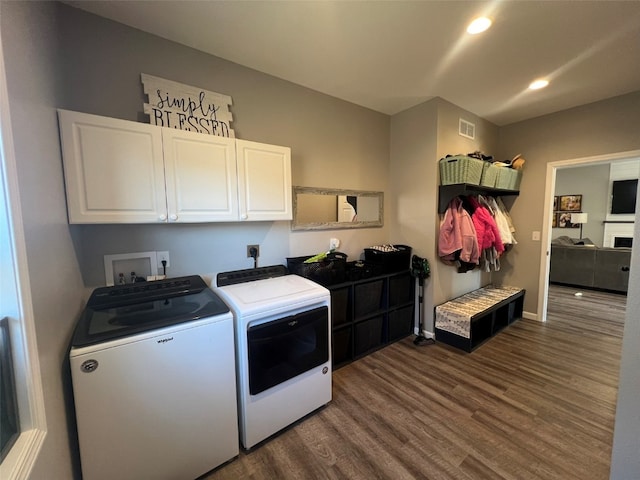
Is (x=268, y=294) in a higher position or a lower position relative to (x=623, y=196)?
lower

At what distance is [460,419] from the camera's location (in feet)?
5.94

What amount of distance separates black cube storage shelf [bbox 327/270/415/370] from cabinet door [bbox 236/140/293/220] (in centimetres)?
85

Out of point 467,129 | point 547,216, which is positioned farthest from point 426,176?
point 547,216

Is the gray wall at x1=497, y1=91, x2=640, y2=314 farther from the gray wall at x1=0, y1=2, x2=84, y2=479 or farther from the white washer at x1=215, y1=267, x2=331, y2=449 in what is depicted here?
the gray wall at x1=0, y1=2, x2=84, y2=479

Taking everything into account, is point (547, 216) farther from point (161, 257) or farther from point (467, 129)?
point (161, 257)

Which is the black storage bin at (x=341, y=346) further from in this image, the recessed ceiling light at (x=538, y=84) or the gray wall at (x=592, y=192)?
the gray wall at (x=592, y=192)

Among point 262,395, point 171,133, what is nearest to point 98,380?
point 262,395

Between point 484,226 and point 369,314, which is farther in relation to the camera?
point 484,226

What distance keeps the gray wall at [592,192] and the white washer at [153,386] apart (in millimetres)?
7562

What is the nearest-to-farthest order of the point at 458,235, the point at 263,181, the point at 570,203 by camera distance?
the point at 263,181, the point at 458,235, the point at 570,203

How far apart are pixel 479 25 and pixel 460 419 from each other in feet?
8.73

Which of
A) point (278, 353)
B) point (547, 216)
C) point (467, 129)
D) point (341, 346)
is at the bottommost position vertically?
point (341, 346)

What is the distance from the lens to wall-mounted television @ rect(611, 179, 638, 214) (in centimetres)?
544

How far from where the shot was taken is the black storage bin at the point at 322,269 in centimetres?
224
